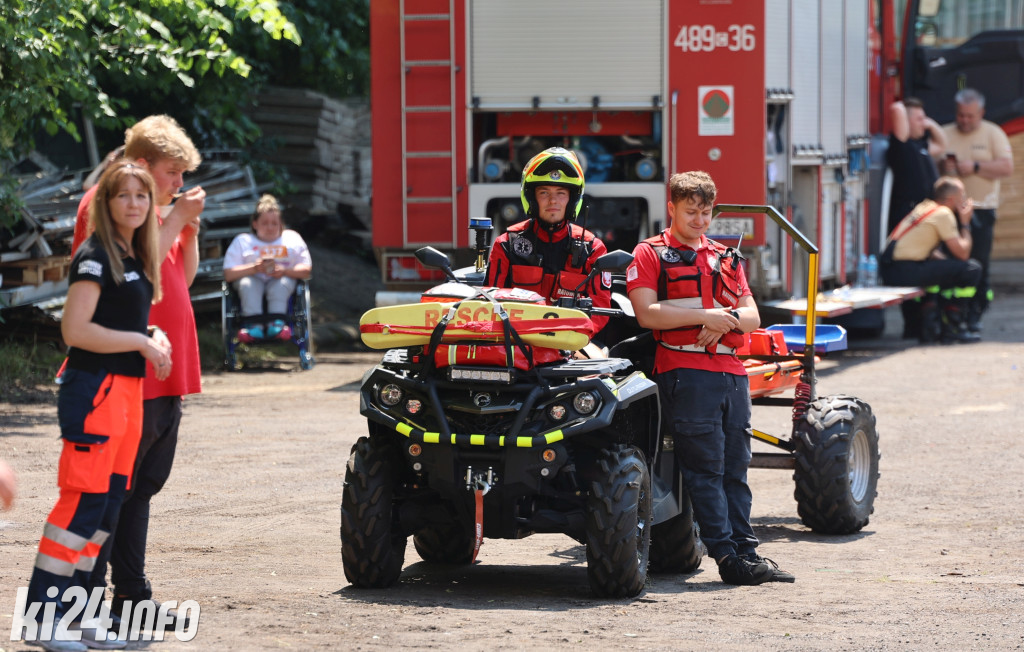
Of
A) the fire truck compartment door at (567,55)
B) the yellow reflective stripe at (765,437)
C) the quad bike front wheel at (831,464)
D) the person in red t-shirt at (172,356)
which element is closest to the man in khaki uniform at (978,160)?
the fire truck compartment door at (567,55)

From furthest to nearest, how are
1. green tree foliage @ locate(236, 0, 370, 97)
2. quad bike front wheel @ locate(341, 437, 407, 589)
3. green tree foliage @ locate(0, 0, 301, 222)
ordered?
green tree foliage @ locate(236, 0, 370, 97)
green tree foliage @ locate(0, 0, 301, 222)
quad bike front wheel @ locate(341, 437, 407, 589)

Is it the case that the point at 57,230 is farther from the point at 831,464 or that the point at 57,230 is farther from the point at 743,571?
the point at 743,571

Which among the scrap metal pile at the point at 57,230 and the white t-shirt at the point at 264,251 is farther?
the white t-shirt at the point at 264,251

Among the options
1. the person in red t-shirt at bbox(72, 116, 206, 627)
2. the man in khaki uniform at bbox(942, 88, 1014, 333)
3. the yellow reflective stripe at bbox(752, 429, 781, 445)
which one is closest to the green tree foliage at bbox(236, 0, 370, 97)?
the man in khaki uniform at bbox(942, 88, 1014, 333)

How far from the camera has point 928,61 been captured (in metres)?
18.8

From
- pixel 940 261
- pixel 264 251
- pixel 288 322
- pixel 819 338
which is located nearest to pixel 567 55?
pixel 264 251

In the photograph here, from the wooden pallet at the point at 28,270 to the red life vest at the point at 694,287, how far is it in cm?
768

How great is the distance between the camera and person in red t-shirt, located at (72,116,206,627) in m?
5.41

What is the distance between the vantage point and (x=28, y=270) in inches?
508

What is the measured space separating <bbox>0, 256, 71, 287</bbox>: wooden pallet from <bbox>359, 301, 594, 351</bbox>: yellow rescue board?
758 cm

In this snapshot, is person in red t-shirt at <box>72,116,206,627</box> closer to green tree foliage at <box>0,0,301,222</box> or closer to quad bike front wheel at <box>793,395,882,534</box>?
quad bike front wheel at <box>793,395,882,534</box>

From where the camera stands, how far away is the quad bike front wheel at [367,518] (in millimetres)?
6176

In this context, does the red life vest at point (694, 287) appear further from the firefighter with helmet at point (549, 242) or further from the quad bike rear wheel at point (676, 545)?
the quad bike rear wheel at point (676, 545)

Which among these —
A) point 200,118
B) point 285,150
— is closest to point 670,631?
point 200,118
